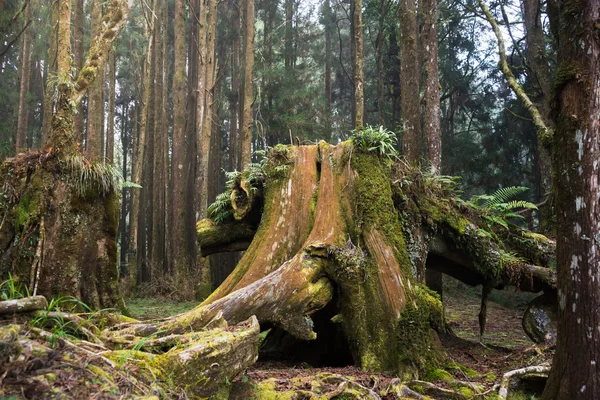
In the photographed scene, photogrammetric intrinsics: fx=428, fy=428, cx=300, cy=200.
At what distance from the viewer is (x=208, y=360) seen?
3.31 meters

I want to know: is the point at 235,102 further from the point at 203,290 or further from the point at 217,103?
the point at 203,290

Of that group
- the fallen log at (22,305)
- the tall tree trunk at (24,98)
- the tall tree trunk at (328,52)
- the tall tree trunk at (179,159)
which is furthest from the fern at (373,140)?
the tall tree trunk at (328,52)

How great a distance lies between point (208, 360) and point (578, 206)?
3.45m

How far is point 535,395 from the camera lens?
4961mm

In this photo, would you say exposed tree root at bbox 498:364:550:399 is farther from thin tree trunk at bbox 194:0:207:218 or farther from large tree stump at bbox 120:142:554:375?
thin tree trunk at bbox 194:0:207:218

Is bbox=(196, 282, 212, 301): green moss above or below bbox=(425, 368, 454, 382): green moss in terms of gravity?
below

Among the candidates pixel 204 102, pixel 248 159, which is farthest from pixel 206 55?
pixel 248 159

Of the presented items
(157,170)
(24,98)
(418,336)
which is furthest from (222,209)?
(24,98)

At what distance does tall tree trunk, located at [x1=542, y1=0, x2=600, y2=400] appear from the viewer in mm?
3699

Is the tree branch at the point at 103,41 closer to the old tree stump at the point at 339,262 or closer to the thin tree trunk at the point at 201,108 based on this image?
the old tree stump at the point at 339,262

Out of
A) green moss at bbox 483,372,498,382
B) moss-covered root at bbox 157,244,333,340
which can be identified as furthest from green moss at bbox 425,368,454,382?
moss-covered root at bbox 157,244,333,340

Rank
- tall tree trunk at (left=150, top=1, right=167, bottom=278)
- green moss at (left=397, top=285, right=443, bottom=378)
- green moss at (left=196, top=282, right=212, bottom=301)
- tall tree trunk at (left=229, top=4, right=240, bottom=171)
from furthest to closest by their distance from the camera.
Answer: tall tree trunk at (left=229, top=4, right=240, bottom=171) < tall tree trunk at (left=150, top=1, right=167, bottom=278) < green moss at (left=196, top=282, right=212, bottom=301) < green moss at (left=397, top=285, right=443, bottom=378)

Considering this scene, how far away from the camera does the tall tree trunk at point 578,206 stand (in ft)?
12.1

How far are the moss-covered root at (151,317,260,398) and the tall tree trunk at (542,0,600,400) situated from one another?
281cm
